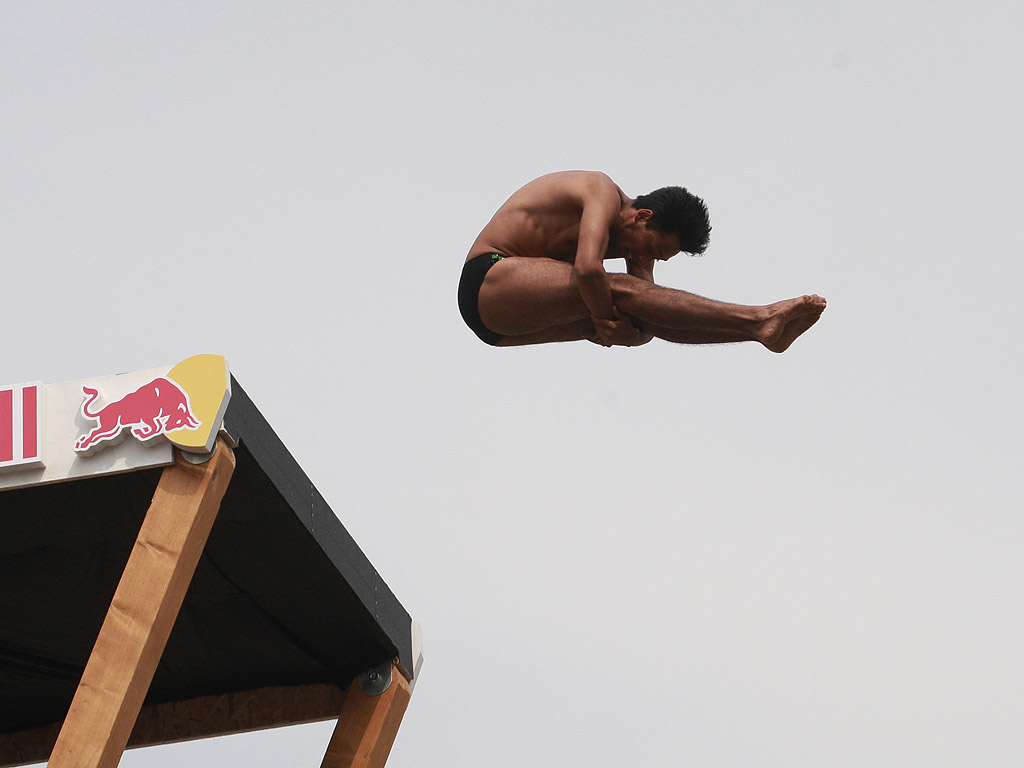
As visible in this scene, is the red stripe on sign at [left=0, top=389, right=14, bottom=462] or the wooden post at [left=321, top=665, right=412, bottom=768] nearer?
the red stripe on sign at [left=0, top=389, right=14, bottom=462]

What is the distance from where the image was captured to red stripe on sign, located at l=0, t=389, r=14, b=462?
21.3ft

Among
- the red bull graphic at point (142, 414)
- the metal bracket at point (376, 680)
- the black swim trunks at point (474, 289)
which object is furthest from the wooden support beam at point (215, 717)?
the red bull graphic at point (142, 414)

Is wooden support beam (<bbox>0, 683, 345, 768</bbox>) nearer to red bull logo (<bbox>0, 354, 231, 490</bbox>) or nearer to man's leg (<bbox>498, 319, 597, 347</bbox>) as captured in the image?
man's leg (<bbox>498, 319, 597, 347</bbox>)

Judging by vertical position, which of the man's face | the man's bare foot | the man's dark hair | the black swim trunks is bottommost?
the man's bare foot

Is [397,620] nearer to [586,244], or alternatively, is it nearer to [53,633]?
[53,633]

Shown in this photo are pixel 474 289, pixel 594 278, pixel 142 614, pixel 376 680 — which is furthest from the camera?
pixel 376 680

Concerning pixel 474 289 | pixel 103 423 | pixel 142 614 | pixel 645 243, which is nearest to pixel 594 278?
pixel 645 243

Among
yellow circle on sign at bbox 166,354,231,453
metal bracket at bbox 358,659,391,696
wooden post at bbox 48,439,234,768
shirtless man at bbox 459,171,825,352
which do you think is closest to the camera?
wooden post at bbox 48,439,234,768

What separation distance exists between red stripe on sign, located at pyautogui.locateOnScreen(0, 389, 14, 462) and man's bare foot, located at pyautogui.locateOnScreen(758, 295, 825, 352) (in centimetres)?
342

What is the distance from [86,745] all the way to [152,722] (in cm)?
351

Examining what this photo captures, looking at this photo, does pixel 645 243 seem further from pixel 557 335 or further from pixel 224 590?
pixel 224 590

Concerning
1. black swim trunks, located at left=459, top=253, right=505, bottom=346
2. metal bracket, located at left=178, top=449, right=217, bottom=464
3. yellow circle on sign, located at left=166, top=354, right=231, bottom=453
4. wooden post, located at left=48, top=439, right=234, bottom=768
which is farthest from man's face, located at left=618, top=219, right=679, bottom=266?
metal bracket, located at left=178, top=449, right=217, bottom=464

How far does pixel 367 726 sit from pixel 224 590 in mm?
1240

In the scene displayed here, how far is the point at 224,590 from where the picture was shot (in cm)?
803
